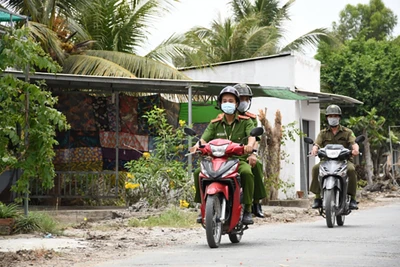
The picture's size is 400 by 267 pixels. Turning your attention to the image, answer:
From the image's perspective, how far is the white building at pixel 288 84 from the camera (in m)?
23.9

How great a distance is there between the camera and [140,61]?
2283 cm

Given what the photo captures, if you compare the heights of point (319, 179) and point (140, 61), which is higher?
point (140, 61)

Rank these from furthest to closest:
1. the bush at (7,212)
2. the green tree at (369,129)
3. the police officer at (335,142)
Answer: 1. the green tree at (369,129)
2. the police officer at (335,142)
3. the bush at (7,212)

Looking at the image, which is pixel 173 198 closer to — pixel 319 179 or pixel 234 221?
pixel 319 179

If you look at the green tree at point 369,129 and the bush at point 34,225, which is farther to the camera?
the green tree at point 369,129

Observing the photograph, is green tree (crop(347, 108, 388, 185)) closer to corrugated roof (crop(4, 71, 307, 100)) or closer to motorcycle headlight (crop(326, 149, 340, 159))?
corrugated roof (crop(4, 71, 307, 100))

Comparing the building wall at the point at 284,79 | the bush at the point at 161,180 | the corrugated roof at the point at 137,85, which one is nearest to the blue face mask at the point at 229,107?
A: the bush at the point at 161,180

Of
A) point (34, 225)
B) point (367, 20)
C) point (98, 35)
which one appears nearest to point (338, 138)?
point (34, 225)

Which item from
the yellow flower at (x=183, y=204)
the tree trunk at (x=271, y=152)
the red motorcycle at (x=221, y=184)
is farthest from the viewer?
the tree trunk at (x=271, y=152)

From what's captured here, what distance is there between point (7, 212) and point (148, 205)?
4.97 metres

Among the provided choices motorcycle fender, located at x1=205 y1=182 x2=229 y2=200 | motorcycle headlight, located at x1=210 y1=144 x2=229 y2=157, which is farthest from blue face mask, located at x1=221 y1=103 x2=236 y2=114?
motorcycle fender, located at x1=205 y1=182 x2=229 y2=200

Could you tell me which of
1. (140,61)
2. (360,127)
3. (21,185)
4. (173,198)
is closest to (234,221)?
(21,185)

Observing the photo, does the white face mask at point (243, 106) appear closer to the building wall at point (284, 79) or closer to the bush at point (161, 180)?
the bush at point (161, 180)

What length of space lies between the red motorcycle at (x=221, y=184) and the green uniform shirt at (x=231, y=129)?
0.52 meters
